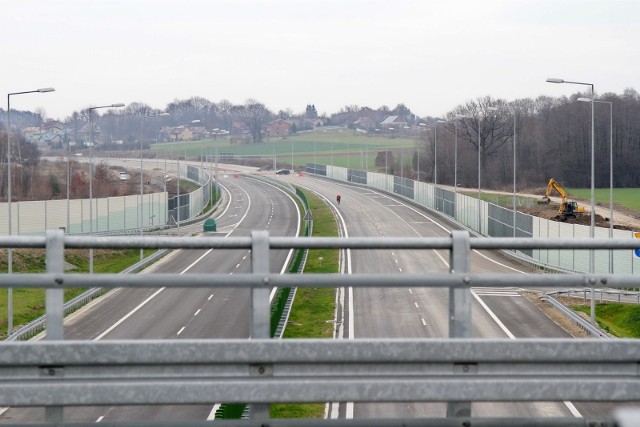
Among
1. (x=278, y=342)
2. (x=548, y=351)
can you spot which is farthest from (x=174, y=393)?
(x=548, y=351)

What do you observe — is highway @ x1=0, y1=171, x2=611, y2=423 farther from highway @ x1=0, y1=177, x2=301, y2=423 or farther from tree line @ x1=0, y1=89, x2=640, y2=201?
tree line @ x1=0, y1=89, x2=640, y2=201

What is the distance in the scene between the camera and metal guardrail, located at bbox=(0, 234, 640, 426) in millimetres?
5047

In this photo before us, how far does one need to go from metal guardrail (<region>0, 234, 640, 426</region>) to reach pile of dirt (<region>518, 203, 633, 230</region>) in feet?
198

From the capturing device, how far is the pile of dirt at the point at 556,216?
6869 cm

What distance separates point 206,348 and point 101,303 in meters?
2.21

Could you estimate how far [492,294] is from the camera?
10078 mm

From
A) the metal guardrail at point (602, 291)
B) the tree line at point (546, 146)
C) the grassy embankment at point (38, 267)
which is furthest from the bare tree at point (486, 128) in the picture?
the metal guardrail at point (602, 291)

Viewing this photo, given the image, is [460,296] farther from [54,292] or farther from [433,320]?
[54,292]

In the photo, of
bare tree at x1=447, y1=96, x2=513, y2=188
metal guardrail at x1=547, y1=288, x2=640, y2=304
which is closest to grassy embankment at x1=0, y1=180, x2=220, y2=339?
metal guardrail at x1=547, y1=288, x2=640, y2=304

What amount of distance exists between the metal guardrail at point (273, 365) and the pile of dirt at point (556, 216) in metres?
60.3

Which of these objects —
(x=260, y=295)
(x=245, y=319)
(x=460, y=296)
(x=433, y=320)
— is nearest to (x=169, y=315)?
(x=245, y=319)

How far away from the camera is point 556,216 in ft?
243

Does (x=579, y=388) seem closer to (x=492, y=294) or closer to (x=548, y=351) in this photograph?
(x=548, y=351)

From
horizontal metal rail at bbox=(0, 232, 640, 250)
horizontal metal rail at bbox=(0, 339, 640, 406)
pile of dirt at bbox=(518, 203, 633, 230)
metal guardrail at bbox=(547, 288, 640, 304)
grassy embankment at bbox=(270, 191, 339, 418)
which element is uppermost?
horizontal metal rail at bbox=(0, 232, 640, 250)
